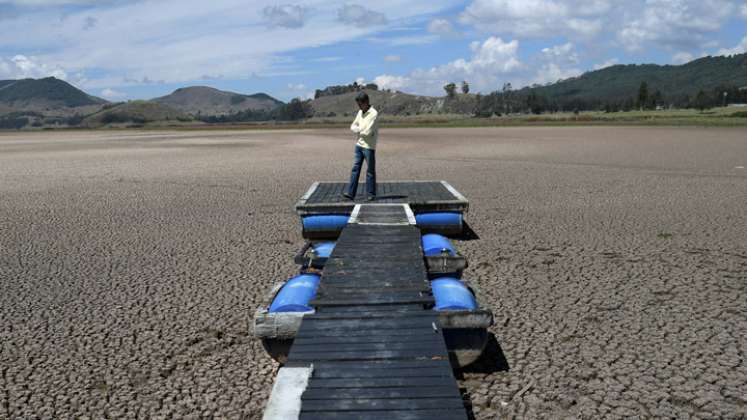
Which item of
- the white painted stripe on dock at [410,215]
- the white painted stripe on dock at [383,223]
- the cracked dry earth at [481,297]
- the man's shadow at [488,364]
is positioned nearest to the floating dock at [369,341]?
the man's shadow at [488,364]

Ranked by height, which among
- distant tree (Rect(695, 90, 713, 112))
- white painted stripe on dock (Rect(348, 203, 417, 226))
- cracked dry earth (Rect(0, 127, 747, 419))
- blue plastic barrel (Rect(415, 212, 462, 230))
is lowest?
cracked dry earth (Rect(0, 127, 747, 419))

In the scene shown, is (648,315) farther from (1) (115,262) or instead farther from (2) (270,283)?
(1) (115,262)

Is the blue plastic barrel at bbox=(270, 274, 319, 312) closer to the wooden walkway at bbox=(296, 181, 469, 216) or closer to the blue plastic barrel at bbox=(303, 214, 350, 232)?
the blue plastic barrel at bbox=(303, 214, 350, 232)

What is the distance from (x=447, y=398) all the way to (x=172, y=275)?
6.01 metres

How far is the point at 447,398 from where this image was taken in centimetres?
394

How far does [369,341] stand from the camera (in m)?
4.88

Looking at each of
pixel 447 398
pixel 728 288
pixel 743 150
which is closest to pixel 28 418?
pixel 447 398

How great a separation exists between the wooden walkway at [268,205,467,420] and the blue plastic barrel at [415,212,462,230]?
373cm

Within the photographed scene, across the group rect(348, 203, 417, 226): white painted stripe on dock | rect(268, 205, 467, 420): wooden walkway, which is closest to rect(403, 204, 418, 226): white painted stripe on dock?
rect(348, 203, 417, 226): white painted stripe on dock

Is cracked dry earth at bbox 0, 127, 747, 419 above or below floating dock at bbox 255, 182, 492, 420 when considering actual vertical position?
below

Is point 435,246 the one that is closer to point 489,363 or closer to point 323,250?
point 323,250

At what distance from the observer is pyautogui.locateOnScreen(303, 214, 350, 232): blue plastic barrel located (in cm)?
1124

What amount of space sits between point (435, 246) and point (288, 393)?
4545 millimetres

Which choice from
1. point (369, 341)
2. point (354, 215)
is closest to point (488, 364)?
point (369, 341)
